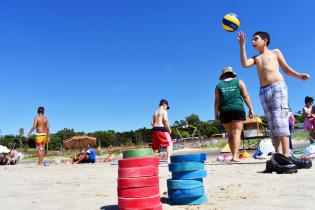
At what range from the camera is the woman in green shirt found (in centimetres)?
797

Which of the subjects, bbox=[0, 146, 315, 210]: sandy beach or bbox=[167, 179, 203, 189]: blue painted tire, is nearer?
bbox=[0, 146, 315, 210]: sandy beach

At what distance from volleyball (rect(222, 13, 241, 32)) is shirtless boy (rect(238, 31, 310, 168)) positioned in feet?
5.72

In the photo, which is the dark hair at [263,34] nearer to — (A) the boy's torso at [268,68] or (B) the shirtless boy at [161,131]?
(A) the boy's torso at [268,68]

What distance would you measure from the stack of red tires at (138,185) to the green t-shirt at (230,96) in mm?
4894

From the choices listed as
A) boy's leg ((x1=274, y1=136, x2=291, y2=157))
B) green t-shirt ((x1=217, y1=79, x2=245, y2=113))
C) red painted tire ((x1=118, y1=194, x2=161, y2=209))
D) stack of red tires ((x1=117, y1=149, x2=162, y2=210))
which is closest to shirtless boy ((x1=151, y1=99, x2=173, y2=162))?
green t-shirt ((x1=217, y1=79, x2=245, y2=113))

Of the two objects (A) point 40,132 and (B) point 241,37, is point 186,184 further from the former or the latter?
(A) point 40,132

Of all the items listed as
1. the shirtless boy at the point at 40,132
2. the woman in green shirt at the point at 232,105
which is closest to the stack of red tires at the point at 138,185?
the woman in green shirt at the point at 232,105

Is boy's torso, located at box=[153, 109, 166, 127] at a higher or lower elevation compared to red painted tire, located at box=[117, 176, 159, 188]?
higher

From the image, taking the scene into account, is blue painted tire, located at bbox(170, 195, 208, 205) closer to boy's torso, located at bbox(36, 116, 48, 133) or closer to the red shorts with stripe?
the red shorts with stripe

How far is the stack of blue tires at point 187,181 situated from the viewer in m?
3.69

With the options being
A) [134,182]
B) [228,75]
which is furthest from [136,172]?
[228,75]

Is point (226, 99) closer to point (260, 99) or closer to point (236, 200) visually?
point (260, 99)

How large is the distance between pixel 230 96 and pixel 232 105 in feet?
0.69

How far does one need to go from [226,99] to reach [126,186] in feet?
17.0
